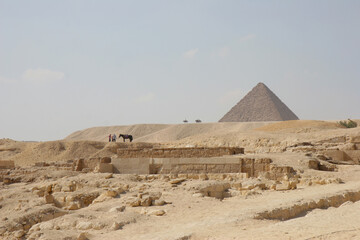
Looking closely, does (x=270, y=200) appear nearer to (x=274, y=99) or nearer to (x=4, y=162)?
(x=4, y=162)

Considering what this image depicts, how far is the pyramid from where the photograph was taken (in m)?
67.2

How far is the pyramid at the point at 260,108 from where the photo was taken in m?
67.2

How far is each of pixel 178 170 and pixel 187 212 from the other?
4.37 metres

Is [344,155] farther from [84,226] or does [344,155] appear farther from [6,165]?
[6,165]

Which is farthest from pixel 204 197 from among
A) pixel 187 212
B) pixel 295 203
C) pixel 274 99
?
pixel 274 99

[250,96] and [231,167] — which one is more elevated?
[250,96]

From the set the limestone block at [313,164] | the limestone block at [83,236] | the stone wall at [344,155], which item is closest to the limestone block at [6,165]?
the stone wall at [344,155]

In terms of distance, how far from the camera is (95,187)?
38.3 ft

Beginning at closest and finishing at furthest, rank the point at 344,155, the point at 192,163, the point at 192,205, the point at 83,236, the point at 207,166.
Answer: the point at 83,236
the point at 192,205
the point at 207,166
the point at 192,163
the point at 344,155

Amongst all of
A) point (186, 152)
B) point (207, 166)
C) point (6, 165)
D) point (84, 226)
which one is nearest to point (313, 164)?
point (207, 166)

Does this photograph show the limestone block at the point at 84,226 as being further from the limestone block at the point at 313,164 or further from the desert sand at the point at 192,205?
the limestone block at the point at 313,164

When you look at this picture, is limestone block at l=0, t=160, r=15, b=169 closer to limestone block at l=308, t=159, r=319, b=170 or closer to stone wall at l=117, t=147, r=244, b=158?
stone wall at l=117, t=147, r=244, b=158

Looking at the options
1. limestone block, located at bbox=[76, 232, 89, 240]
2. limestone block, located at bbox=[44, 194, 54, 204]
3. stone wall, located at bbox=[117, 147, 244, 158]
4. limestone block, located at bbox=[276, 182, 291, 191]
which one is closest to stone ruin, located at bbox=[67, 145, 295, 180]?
stone wall, located at bbox=[117, 147, 244, 158]

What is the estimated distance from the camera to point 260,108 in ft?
226
